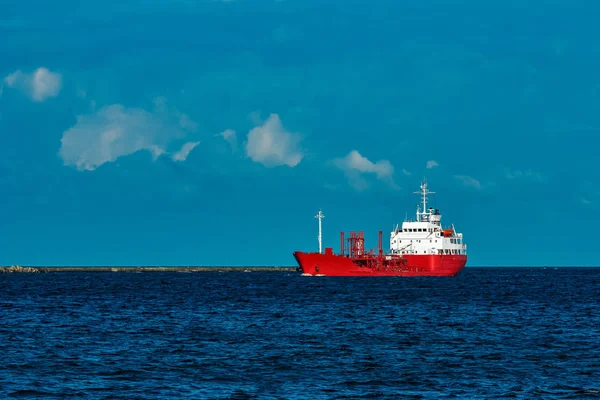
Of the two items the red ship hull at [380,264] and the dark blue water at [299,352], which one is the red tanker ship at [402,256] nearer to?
the red ship hull at [380,264]

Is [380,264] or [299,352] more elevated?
[380,264]

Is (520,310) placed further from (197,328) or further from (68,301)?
(68,301)

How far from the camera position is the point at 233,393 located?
85.8 ft

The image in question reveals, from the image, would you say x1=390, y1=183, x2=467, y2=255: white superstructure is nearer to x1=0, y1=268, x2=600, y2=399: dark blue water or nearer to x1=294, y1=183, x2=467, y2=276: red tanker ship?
x1=294, y1=183, x2=467, y2=276: red tanker ship

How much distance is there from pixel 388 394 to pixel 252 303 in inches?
1710

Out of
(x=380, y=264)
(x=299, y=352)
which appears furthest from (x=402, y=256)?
(x=299, y=352)

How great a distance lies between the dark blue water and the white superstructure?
6113 centimetres

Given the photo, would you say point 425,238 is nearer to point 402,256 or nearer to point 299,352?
point 402,256

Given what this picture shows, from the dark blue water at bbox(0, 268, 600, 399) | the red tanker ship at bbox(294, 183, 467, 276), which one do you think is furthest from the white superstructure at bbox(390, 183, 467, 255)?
the dark blue water at bbox(0, 268, 600, 399)

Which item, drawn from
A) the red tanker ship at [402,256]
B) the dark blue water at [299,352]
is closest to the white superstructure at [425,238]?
the red tanker ship at [402,256]

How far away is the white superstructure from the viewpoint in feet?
407

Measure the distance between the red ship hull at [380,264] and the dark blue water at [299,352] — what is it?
58111 millimetres

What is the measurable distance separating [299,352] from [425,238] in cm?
9042

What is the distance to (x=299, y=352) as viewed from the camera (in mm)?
35750
